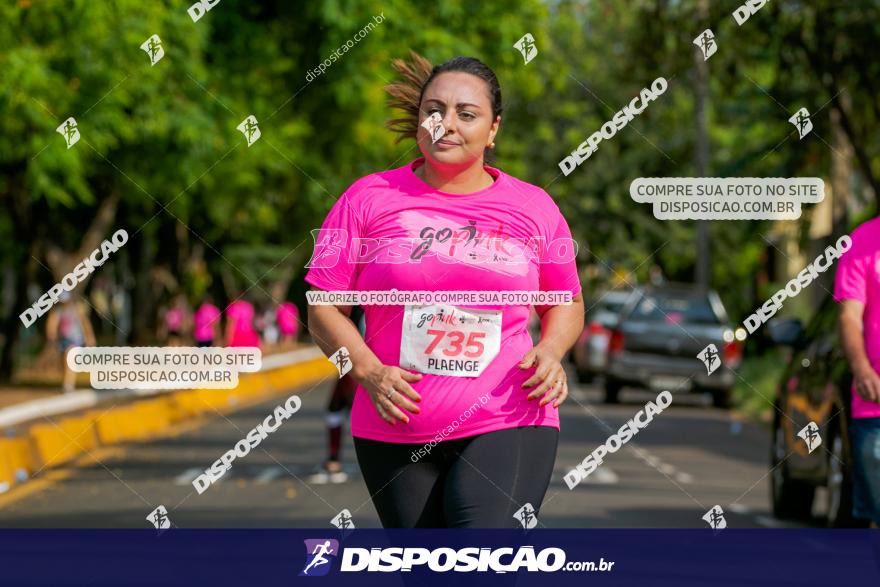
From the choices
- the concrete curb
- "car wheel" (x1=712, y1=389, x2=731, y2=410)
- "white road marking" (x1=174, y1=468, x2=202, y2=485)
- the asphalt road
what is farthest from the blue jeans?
Answer: "car wheel" (x1=712, y1=389, x2=731, y2=410)

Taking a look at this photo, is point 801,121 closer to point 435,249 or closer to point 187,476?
point 435,249

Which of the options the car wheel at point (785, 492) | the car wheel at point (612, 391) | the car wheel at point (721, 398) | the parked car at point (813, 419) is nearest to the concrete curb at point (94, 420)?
the car wheel at point (612, 391)

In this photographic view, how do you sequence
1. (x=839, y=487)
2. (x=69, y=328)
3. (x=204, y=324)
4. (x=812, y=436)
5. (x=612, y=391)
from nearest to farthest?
(x=839, y=487), (x=812, y=436), (x=612, y=391), (x=69, y=328), (x=204, y=324)

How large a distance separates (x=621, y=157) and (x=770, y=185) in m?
50.0

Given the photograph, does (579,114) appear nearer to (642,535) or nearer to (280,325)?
(280,325)

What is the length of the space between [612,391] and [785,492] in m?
16.7

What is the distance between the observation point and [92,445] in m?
20.1

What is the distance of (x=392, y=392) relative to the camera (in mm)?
4645

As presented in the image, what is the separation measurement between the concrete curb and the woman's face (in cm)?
1076

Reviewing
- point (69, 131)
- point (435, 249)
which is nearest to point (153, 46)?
point (69, 131)

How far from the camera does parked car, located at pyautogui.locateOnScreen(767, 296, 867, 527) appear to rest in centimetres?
995

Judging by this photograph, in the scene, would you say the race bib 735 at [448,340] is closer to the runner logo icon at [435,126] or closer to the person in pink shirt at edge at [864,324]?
the runner logo icon at [435,126]

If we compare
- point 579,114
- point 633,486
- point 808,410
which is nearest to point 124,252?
point 579,114

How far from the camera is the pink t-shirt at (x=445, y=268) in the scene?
471cm
